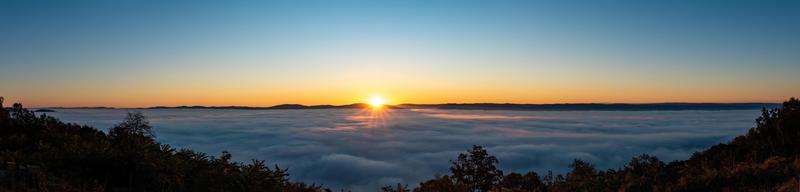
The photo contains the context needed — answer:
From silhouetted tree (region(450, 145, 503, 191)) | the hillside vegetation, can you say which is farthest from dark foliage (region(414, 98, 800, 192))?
silhouetted tree (region(450, 145, 503, 191))

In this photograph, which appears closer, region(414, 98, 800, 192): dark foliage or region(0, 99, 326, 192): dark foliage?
region(0, 99, 326, 192): dark foliage

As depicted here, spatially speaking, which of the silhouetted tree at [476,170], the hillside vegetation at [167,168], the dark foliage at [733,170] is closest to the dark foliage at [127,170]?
the hillside vegetation at [167,168]

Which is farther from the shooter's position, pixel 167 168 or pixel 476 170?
pixel 476 170

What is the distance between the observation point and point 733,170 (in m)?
11.2

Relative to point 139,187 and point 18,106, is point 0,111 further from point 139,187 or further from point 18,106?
point 139,187

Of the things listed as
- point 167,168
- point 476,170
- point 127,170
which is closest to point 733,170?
point 167,168

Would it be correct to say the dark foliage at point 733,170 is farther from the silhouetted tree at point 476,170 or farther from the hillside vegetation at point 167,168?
the silhouetted tree at point 476,170

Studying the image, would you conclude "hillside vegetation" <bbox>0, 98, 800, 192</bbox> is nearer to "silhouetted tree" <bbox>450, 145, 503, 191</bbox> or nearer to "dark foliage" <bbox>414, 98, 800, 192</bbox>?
"dark foliage" <bbox>414, 98, 800, 192</bbox>

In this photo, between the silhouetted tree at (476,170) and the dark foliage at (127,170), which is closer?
the dark foliage at (127,170)

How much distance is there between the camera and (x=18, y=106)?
517 inches

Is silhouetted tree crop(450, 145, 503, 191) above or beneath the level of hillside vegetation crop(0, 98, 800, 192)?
beneath

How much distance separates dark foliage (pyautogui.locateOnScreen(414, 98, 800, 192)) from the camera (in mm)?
10555

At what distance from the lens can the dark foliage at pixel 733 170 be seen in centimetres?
1055

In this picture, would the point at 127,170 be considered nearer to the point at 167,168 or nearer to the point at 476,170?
the point at 167,168
